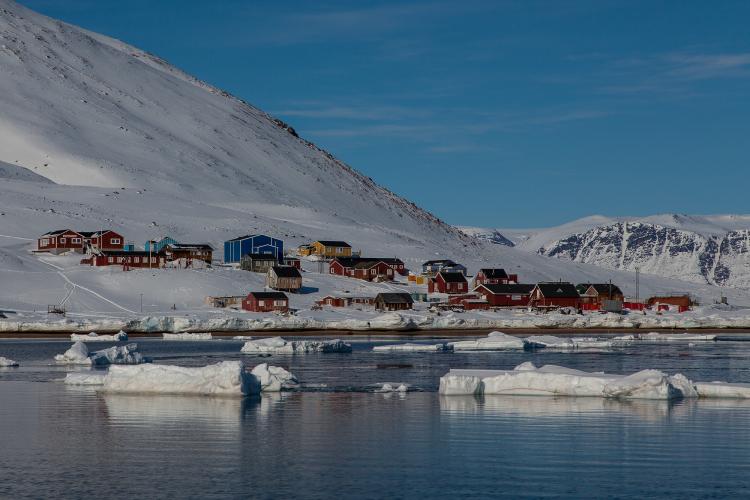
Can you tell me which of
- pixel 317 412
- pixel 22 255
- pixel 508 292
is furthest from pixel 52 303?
pixel 317 412

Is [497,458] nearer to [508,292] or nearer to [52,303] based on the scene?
[52,303]

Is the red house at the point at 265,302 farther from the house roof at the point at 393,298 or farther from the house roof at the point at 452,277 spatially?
the house roof at the point at 452,277

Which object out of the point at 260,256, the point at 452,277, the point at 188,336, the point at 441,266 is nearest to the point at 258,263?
the point at 260,256

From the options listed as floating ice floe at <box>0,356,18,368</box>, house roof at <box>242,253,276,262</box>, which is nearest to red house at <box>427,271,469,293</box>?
house roof at <box>242,253,276,262</box>

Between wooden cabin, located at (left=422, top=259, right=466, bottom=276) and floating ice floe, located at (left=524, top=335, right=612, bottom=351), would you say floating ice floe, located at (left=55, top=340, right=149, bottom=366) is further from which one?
wooden cabin, located at (left=422, top=259, right=466, bottom=276)

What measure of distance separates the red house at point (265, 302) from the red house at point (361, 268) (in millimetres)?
30165

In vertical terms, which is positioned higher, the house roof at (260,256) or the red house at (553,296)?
the house roof at (260,256)

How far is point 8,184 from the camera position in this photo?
177 metres

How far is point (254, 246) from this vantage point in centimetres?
14750

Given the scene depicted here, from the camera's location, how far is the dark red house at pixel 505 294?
134m

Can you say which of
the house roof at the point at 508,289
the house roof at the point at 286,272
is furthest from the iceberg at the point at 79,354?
the house roof at the point at 508,289

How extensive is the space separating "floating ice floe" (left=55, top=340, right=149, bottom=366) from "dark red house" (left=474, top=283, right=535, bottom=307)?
249 ft

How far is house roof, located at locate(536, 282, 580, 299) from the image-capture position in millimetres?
134625

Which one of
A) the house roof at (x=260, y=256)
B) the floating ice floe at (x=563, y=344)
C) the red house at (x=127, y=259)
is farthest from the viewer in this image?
the house roof at (x=260, y=256)
